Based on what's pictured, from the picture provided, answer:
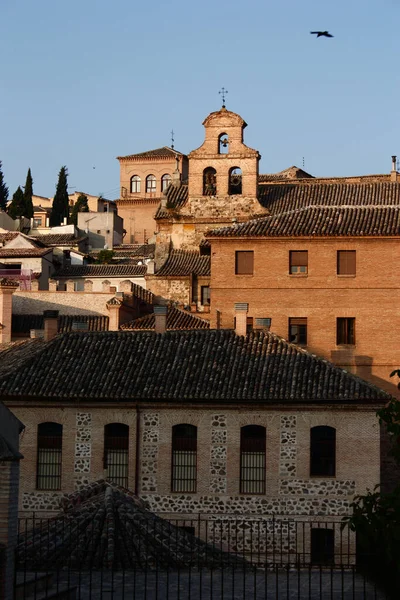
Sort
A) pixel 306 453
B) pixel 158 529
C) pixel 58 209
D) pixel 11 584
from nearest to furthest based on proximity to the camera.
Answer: pixel 11 584, pixel 158 529, pixel 306 453, pixel 58 209

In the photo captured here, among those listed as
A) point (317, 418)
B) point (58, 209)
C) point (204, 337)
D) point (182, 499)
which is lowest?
point (182, 499)

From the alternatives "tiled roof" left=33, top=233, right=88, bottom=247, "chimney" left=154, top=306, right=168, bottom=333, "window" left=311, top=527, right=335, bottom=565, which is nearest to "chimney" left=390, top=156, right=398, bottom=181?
"tiled roof" left=33, top=233, right=88, bottom=247

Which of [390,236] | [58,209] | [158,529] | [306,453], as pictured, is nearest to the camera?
[158,529]

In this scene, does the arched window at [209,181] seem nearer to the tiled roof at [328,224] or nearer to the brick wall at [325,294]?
the tiled roof at [328,224]

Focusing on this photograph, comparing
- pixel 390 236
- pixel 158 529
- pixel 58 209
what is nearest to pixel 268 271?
pixel 390 236

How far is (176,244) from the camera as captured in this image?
5966cm

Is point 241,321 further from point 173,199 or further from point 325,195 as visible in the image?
point 173,199

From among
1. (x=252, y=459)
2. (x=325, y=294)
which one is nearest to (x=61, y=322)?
(x=325, y=294)

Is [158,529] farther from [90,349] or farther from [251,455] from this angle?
[90,349]

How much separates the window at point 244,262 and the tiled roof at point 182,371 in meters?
10.7

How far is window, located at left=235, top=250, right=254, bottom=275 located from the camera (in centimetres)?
4728

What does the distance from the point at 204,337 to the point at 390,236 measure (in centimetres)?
1234

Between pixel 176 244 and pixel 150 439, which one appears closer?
pixel 150 439

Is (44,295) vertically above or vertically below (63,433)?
above
